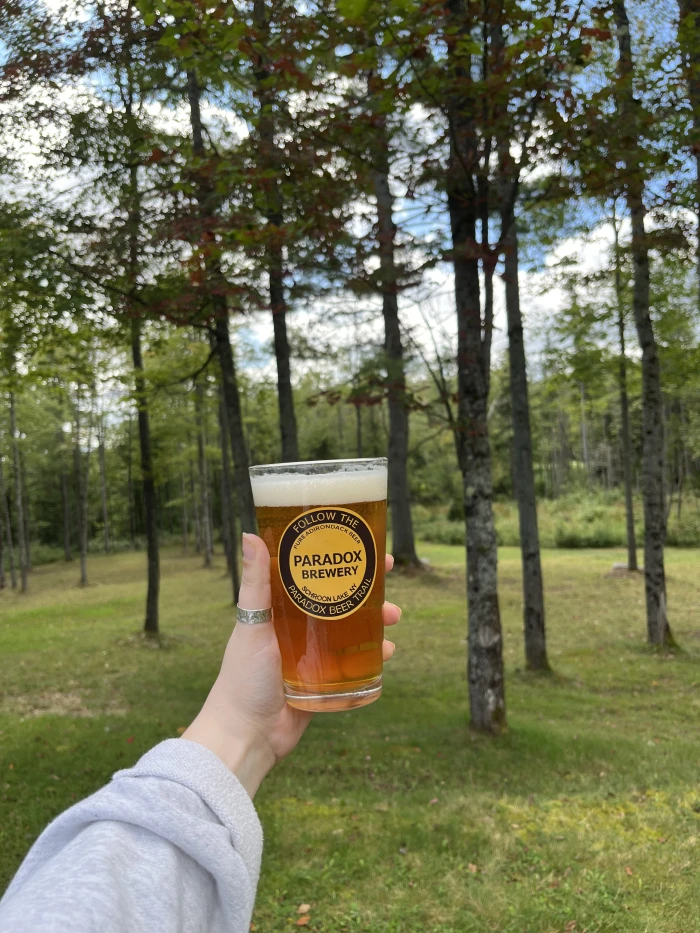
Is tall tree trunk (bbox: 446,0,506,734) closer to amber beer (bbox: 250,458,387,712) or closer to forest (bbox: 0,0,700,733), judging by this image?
forest (bbox: 0,0,700,733)

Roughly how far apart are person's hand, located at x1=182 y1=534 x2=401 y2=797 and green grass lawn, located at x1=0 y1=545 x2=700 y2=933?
2.50 metres

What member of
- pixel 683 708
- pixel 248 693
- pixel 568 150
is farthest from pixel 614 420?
pixel 248 693

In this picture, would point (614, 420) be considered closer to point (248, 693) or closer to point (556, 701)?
point (556, 701)

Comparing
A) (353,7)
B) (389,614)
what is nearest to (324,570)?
(389,614)

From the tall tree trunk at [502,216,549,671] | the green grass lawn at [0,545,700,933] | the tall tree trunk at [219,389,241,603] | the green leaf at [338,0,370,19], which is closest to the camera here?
the green leaf at [338,0,370,19]

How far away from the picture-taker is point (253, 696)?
1.64 meters

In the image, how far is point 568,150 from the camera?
16.1 feet

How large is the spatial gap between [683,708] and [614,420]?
125ft

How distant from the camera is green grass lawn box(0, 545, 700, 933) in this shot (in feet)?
12.1

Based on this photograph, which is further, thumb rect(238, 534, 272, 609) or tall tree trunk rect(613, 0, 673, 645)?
tall tree trunk rect(613, 0, 673, 645)

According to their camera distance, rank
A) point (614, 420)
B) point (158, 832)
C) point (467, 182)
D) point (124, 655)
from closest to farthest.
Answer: point (158, 832) → point (467, 182) → point (124, 655) → point (614, 420)

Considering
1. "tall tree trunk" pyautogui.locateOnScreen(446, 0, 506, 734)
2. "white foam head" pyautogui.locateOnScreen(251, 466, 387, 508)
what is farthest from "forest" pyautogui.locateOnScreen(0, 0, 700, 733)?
"white foam head" pyautogui.locateOnScreen(251, 466, 387, 508)

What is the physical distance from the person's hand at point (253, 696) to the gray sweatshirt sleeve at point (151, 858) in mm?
290

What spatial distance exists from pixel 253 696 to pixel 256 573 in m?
0.31
